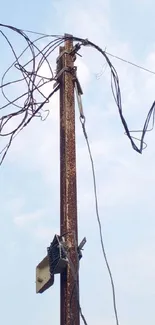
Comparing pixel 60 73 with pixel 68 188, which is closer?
pixel 68 188

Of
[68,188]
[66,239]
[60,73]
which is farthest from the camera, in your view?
[60,73]

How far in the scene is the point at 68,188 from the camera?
597cm

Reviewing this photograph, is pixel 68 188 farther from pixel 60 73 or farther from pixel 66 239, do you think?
pixel 60 73

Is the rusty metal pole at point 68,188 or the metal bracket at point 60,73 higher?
the metal bracket at point 60,73

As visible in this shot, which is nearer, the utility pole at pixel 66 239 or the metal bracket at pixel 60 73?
the utility pole at pixel 66 239

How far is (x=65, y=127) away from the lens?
629cm

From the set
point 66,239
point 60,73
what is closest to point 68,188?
point 66,239

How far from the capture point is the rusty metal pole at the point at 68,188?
5.45m

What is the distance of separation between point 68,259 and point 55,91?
2.13 m

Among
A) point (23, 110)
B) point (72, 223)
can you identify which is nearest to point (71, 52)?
point (23, 110)

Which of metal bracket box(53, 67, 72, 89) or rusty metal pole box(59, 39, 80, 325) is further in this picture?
metal bracket box(53, 67, 72, 89)

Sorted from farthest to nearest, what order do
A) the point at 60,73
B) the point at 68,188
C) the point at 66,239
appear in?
the point at 60,73 < the point at 68,188 < the point at 66,239

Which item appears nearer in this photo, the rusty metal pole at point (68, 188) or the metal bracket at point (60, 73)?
the rusty metal pole at point (68, 188)

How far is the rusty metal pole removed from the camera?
545 centimetres
